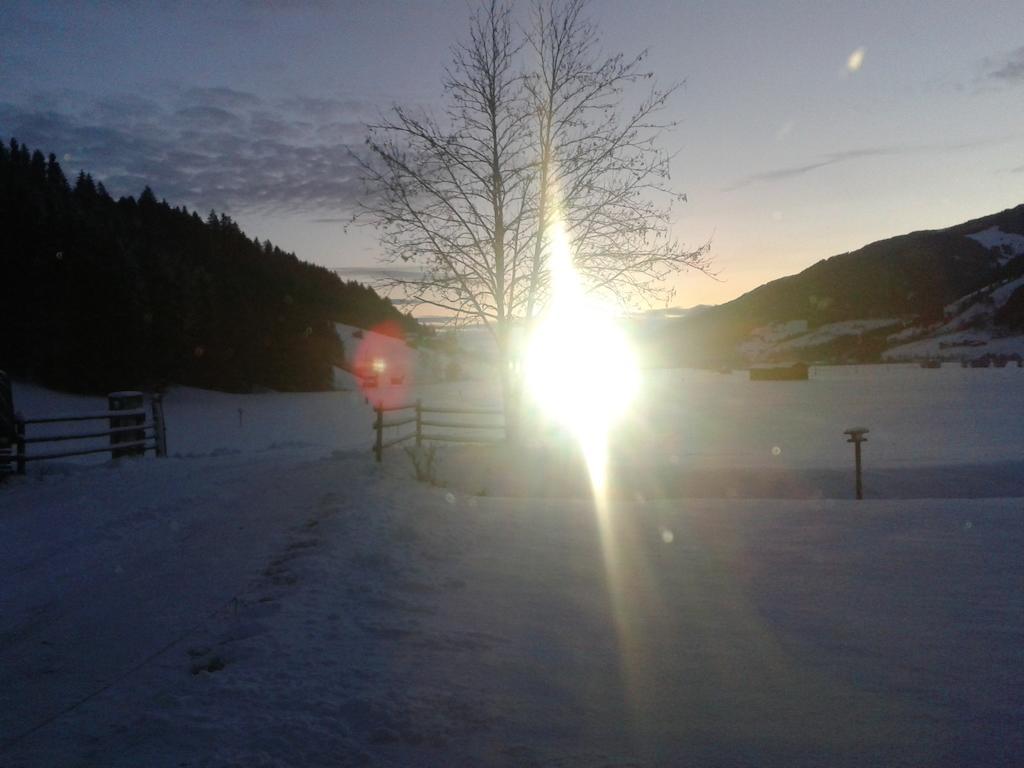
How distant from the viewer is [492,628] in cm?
589

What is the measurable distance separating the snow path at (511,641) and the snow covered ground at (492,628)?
0.02 meters

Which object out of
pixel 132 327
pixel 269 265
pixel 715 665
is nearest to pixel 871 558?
pixel 715 665

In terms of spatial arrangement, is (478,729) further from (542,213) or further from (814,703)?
(542,213)

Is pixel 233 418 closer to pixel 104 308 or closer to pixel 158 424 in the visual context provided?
pixel 104 308

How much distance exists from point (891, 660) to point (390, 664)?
322cm

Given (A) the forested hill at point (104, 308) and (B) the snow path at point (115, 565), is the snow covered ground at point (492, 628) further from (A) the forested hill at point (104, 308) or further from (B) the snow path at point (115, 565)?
(A) the forested hill at point (104, 308)

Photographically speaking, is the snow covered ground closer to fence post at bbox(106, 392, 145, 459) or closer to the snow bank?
fence post at bbox(106, 392, 145, 459)

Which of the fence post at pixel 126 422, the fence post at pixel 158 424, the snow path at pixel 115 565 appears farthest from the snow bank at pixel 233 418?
the snow path at pixel 115 565

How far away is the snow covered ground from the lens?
4176 mm

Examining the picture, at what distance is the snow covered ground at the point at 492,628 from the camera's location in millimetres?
4176

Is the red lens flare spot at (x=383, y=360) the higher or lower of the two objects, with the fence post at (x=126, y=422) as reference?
higher

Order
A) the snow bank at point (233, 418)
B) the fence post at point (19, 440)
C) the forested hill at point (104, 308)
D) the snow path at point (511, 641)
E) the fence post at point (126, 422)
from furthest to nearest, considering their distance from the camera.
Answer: the forested hill at point (104, 308) < the snow bank at point (233, 418) < the fence post at point (126, 422) < the fence post at point (19, 440) < the snow path at point (511, 641)

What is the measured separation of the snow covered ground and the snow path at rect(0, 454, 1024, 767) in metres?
0.02

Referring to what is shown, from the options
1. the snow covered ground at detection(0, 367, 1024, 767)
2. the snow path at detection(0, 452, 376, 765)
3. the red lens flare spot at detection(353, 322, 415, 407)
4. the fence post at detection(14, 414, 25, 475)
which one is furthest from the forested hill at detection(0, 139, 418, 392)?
the snow covered ground at detection(0, 367, 1024, 767)
